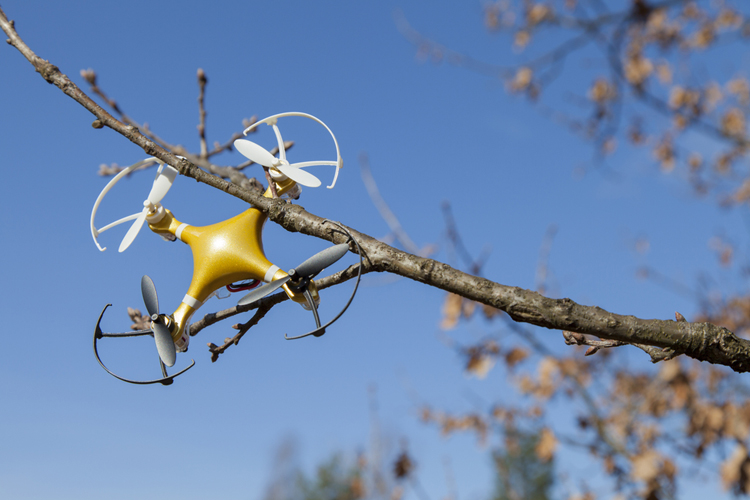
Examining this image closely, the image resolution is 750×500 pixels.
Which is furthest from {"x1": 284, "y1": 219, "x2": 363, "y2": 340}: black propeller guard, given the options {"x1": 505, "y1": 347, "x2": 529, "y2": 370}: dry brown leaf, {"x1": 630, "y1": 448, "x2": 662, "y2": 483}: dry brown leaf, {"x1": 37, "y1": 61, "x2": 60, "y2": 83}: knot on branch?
{"x1": 505, "y1": 347, "x2": 529, "y2": 370}: dry brown leaf

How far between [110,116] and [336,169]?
670 millimetres

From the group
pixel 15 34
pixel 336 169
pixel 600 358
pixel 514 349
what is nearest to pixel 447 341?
pixel 514 349

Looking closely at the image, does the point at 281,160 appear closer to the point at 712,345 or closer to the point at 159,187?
the point at 159,187

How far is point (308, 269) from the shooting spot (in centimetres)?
124

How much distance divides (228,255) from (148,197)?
1.09 ft

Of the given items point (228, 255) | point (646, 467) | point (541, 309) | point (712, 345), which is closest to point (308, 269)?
point (228, 255)

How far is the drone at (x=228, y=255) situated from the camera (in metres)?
1.25

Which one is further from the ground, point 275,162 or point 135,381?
point 275,162

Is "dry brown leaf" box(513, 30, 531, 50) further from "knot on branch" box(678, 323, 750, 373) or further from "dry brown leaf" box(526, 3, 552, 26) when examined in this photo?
"knot on branch" box(678, 323, 750, 373)

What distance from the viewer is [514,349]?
5.06 meters

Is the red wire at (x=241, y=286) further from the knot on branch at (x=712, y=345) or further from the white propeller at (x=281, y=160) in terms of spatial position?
the knot on branch at (x=712, y=345)

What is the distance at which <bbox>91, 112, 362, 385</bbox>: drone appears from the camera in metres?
1.25

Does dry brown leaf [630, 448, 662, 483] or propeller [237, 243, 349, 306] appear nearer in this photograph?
propeller [237, 243, 349, 306]

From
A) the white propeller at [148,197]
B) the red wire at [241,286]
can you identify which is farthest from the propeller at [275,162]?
the red wire at [241,286]
